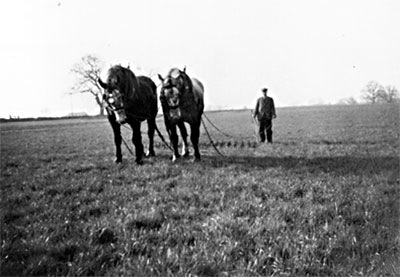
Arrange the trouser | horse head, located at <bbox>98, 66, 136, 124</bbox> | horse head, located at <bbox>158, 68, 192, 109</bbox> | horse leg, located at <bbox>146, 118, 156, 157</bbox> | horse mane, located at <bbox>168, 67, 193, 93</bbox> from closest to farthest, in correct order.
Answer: horse head, located at <bbox>98, 66, 136, 124</bbox> → horse head, located at <bbox>158, 68, 192, 109</bbox> → horse mane, located at <bbox>168, 67, 193, 93</bbox> → horse leg, located at <bbox>146, 118, 156, 157</bbox> → the trouser

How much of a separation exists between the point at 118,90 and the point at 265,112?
9017mm

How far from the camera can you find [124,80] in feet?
27.7

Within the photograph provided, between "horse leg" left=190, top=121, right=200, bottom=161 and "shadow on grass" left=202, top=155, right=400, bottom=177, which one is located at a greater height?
"horse leg" left=190, top=121, right=200, bottom=161

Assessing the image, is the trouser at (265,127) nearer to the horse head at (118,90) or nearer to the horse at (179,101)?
the horse at (179,101)

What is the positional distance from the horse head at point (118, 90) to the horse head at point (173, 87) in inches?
38.1

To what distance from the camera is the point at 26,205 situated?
5234 millimetres

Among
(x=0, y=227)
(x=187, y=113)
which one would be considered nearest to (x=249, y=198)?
(x=0, y=227)

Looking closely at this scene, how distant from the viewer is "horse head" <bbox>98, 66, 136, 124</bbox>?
812cm

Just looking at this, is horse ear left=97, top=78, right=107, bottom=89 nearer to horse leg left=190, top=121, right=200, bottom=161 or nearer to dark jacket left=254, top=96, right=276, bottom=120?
horse leg left=190, top=121, right=200, bottom=161

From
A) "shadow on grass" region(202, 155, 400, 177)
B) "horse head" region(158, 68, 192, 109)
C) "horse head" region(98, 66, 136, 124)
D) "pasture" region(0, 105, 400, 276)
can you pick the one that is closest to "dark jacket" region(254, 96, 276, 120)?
"shadow on grass" region(202, 155, 400, 177)

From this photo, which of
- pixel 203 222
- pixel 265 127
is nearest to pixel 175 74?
pixel 203 222

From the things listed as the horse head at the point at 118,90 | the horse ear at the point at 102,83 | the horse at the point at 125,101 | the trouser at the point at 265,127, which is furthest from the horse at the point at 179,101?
the trouser at the point at 265,127

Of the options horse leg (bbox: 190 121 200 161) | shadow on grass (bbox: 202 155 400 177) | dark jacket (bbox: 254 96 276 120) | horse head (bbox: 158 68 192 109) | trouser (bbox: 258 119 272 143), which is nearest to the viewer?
shadow on grass (bbox: 202 155 400 177)

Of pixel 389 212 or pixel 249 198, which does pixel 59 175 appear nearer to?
pixel 249 198
